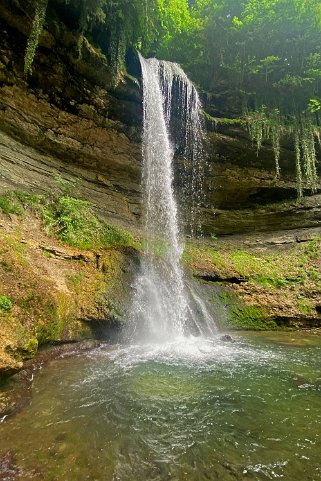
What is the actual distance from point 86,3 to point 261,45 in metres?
7.60

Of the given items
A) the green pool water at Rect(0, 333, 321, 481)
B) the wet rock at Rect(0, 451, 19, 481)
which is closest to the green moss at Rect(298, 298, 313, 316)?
the green pool water at Rect(0, 333, 321, 481)

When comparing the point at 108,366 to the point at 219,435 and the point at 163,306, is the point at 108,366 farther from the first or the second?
the point at 163,306

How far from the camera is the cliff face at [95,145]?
8391mm

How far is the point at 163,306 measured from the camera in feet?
26.4

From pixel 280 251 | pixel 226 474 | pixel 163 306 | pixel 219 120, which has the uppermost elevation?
pixel 219 120

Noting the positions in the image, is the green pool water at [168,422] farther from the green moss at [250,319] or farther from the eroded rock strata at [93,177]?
the green moss at [250,319]

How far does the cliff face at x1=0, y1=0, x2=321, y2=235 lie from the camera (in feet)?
27.5

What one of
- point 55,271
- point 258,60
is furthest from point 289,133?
point 55,271

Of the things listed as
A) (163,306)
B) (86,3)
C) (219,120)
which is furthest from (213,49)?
(163,306)

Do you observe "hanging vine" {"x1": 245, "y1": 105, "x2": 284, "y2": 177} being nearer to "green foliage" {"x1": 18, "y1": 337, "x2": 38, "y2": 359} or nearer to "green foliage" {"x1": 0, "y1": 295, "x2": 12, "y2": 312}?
"green foliage" {"x1": 0, "y1": 295, "x2": 12, "y2": 312}

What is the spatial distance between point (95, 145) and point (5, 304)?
703cm

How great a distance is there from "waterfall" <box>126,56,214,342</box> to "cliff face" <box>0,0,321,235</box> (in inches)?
18.9

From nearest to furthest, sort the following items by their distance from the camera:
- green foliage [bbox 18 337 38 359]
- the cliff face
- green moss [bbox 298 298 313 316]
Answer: green foliage [bbox 18 337 38 359]
the cliff face
green moss [bbox 298 298 313 316]

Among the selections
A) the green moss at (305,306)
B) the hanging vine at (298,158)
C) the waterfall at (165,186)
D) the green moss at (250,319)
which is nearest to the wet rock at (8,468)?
the waterfall at (165,186)
